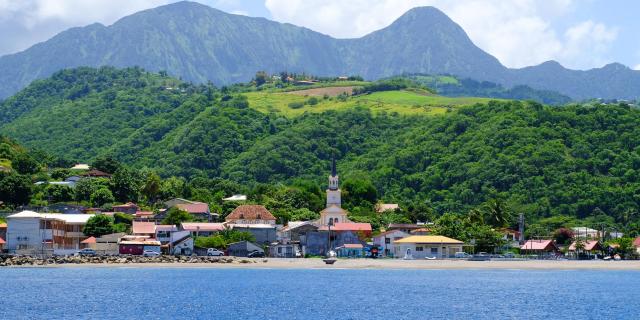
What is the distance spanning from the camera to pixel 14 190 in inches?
4193

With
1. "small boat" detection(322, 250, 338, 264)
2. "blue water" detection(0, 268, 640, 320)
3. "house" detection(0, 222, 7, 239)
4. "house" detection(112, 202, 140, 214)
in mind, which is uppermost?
"house" detection(112, 202, 140, 214)

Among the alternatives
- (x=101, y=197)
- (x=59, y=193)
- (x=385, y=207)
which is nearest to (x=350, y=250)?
(x=101, y=197)

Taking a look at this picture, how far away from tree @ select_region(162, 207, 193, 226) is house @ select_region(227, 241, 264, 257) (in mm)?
8418

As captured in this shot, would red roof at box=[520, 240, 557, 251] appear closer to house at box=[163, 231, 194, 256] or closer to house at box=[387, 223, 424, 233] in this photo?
house at box=[387, 223, 424, 233]

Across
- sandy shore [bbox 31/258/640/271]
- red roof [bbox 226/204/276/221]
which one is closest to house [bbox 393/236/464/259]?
sandy shore [bbox 31/258/640/271]

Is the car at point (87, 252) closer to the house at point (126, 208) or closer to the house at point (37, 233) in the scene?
the house at point (37, 233)

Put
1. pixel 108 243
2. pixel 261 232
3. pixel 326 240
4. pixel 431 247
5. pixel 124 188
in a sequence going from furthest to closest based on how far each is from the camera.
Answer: pixel 124 188 < pixel 326 240 < pixel 261 232 < pixel 431 247 < pixel 108 243

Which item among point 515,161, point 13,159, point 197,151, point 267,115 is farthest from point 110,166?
point 267,115

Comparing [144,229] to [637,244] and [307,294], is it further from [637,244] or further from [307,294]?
[637,244]

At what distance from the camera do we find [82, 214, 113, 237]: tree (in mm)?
95812

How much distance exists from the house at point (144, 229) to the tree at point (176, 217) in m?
4.21

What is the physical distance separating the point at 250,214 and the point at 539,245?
28.8 metres

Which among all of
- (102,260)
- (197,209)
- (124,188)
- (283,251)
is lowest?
(102,260)

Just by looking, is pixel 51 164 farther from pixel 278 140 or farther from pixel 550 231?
pixel 550 231
